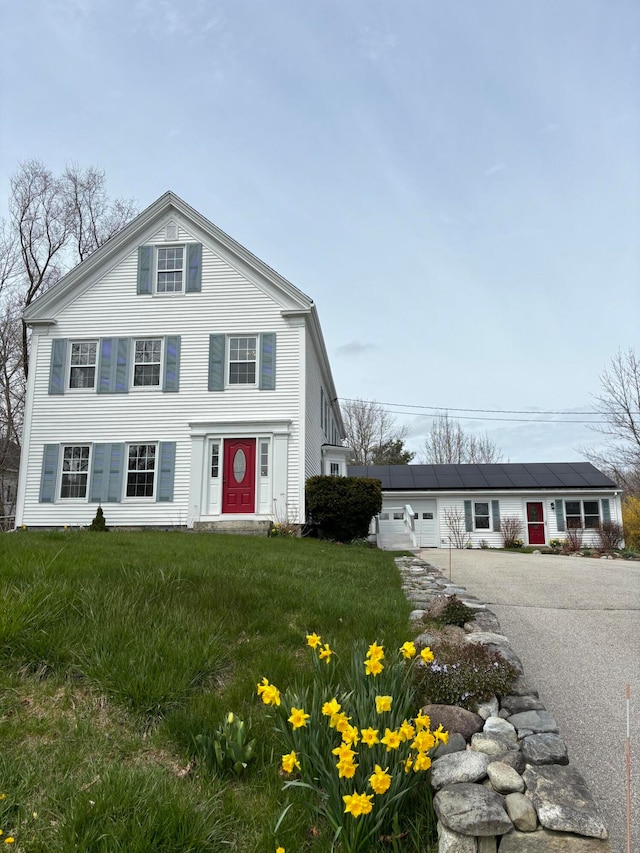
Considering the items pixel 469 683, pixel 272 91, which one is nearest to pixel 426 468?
pixel 272 91

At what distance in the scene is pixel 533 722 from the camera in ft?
9.98

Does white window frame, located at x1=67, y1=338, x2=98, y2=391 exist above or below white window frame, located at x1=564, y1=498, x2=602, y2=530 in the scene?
above

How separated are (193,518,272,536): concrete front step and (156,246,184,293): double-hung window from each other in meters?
6.65

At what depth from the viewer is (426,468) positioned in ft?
83.7

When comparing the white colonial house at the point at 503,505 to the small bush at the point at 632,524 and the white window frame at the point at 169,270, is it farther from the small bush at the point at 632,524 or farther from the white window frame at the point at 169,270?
the white window frame at the point at 169,270

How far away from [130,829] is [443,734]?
52.2 inches

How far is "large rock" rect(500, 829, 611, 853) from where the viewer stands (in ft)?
6.83

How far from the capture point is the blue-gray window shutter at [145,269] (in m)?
16.1

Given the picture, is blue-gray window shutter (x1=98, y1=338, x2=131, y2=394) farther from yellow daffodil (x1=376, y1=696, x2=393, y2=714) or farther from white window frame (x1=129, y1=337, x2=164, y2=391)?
yellow daffodil (x1=376, y1=696, x2=393, y2=714)

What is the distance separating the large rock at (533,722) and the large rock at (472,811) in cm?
79

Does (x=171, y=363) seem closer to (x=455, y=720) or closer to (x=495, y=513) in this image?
(x=455, y=720)

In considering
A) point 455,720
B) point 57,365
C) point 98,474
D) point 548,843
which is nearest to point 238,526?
point 98,474

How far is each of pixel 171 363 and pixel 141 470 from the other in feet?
9.91

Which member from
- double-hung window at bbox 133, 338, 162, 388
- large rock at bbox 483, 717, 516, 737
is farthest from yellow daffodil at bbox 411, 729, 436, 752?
double-hung window at bbox 133, 338, 162, 388
